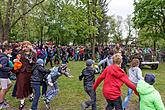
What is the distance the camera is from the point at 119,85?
669 cm

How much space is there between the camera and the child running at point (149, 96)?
5133 millimetres

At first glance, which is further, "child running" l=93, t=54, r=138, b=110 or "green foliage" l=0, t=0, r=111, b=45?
"green foliage" l=0, t=0, r=111, b=45

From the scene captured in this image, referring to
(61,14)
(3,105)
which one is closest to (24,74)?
(3,105)

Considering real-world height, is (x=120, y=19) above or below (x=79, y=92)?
above

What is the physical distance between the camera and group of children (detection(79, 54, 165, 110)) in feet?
17.2

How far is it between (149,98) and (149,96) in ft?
0.11

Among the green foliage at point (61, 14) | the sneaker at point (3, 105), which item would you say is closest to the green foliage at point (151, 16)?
the green foliage at point (61, 14)

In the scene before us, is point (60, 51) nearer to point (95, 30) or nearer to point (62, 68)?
point (95, 30)

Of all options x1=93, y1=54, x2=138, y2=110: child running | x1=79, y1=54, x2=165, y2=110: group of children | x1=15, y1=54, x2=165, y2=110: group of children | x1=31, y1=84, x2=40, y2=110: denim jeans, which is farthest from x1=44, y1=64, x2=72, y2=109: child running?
x1=93, y1=54, x2=138, y2=110: child running

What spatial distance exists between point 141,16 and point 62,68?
26.9 meters

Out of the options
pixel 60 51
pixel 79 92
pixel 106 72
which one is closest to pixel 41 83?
pixel 106 72

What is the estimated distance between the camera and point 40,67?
8.48 meters

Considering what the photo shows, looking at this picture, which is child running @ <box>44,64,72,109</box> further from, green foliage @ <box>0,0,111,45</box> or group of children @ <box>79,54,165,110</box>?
green foliage @ <box>0,0,111,45</box>

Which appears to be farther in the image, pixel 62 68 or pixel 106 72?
pixel 62 68
